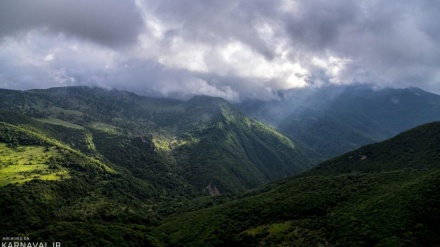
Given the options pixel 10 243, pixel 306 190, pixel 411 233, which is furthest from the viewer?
pixel 306 190

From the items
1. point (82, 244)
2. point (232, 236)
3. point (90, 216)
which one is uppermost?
point (90, 216)

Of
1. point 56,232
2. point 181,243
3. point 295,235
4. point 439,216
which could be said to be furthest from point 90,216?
point 439,216

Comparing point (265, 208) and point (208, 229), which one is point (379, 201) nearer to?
point (265, 208)

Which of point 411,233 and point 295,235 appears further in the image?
point 295,235

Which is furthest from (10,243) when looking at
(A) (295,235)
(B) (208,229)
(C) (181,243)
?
(A) (295,235)

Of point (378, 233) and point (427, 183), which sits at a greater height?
point (427, 183)

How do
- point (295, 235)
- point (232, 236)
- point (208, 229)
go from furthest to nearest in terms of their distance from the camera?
point (208, 229), point (232, 236), point (295, 235)

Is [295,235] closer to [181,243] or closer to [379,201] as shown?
[379,201]
